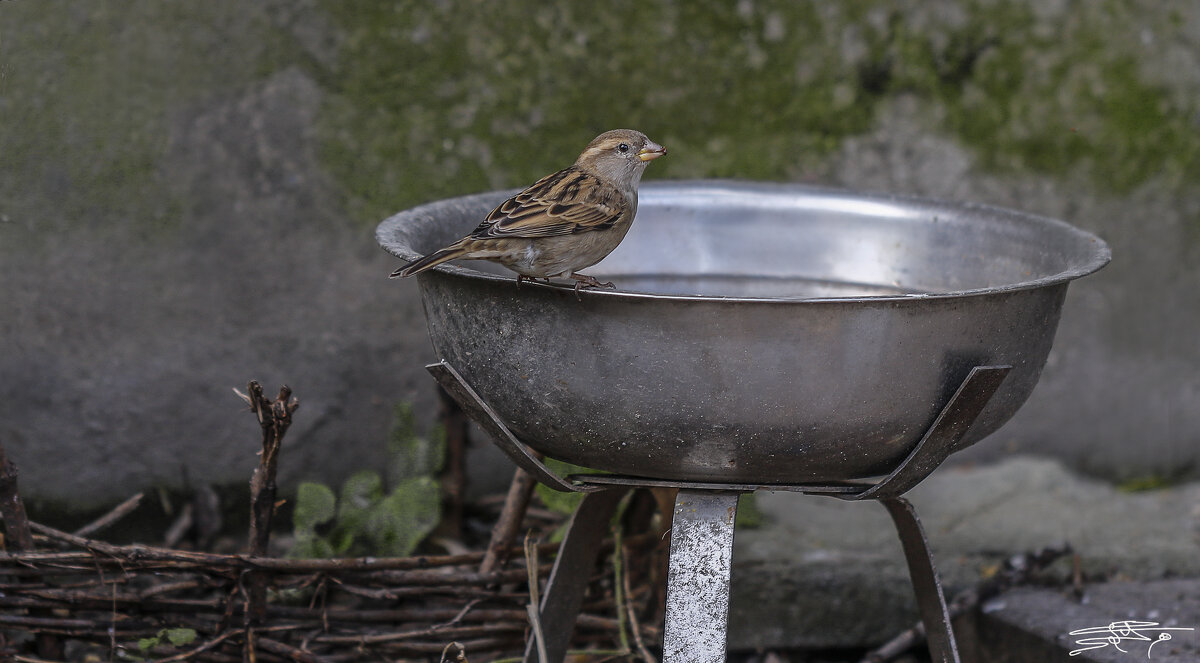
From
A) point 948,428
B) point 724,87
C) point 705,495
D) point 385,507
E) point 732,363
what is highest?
point 724,87

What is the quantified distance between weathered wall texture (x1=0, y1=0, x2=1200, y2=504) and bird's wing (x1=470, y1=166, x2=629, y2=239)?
4.63ft

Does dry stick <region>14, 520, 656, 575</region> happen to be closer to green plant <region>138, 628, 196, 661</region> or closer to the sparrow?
green plant <region>138, 628, 196, 661</region>

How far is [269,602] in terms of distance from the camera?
332 centimetres

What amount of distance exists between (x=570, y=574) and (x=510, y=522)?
1.44 feet

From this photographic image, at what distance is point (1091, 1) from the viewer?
4031 mm

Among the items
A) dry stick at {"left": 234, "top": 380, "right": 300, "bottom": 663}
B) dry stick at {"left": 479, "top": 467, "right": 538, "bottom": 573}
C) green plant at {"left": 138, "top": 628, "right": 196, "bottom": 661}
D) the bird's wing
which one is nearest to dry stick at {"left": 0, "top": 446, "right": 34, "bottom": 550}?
green plant at {"left": 138, "top": 628, "right": 196, "bottom": 661}

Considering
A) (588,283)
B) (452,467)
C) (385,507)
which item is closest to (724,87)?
(452,467)

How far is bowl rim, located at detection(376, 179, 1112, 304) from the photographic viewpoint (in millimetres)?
1948

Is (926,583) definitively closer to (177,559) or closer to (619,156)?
(619,156)

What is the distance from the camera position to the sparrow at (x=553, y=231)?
7.31 ft

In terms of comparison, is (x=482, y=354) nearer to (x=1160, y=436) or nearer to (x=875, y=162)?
(x=875, y=162)

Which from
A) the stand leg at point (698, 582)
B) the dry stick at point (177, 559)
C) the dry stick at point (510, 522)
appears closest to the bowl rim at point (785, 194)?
the stand leg at point (698, 582)

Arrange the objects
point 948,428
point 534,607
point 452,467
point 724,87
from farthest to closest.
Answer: point 724,87 < point 452,467 < point 534,607 < point 948,428

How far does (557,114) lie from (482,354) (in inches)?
71.7
